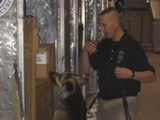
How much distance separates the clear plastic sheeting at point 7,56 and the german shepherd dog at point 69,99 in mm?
746

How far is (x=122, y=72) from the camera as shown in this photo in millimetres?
3020

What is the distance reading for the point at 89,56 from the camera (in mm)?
3520

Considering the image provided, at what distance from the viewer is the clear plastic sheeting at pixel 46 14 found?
→ 12.5 feet

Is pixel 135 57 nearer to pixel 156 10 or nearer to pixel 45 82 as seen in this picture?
pixel 45 82

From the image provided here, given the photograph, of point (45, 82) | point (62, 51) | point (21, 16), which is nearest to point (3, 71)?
point (21, 16)

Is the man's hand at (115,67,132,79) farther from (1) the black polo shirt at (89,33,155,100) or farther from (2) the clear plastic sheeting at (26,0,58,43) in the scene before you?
(2) the clear plastic sheeting at (26,0,58,43)

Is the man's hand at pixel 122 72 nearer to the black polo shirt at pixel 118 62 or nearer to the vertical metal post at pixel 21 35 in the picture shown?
the black polo shirt at pixel 118 62

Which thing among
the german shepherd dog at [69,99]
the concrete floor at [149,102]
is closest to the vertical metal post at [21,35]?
the german shepherd dog at [69,99]

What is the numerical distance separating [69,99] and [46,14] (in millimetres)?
1258

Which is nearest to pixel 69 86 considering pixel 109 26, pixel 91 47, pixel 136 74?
pixel 91 47

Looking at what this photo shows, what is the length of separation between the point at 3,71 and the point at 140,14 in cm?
2533

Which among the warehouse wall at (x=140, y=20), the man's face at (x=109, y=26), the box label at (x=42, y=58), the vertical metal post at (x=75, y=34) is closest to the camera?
the man's face at (x=109, y=26)

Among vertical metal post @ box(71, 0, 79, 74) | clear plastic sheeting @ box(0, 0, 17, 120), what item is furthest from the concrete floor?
clear plastic sheeting @ box(0, 0, 17, 120)

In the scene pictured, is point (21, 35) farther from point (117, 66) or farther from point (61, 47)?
point (61, 47)
